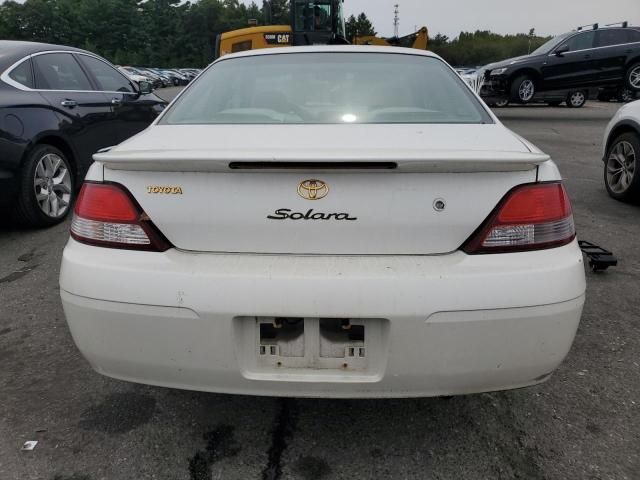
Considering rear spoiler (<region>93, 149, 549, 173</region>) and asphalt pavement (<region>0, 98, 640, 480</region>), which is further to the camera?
asphalt pavement (<region>0, 98, 640, 480</region>)

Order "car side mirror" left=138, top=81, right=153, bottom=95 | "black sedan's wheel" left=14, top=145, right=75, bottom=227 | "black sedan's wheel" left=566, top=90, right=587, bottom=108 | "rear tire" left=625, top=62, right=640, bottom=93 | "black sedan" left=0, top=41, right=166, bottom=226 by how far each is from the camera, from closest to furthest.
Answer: "black sedan" left=0, top=41, right=166, bottom=226, "black sedan's wheel" left=14, top=145, right=75, bottom=227, "car side mirror" left=138, top=81, right=153, bottom=95, "rear tire" left=625, top=62, right=640, bottom=93, "black sedan's wheel" left=566, top=90, right=587, bottom=108

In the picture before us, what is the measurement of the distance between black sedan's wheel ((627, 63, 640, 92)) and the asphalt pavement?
13.3 m

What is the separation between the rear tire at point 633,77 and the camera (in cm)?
1368

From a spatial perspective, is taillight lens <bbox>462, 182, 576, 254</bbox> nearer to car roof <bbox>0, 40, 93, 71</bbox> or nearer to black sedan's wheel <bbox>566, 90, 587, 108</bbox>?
car roof <bbox>0, 40, 93, 71</bbox>

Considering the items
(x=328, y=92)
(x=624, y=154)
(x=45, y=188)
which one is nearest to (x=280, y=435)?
(x=328, y=92)

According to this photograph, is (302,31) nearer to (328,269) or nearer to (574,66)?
(574,66)

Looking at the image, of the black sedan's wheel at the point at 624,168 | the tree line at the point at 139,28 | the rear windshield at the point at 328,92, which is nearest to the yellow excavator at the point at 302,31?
the black sedan's wheel at the point at 624,168

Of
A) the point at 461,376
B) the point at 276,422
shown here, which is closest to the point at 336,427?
the point at 276,422

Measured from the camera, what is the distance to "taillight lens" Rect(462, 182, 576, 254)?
5.68 ft

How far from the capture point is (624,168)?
5430 millimetres

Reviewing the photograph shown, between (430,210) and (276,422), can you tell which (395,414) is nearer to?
(276,422)

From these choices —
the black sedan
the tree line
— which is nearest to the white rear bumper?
the black sedan

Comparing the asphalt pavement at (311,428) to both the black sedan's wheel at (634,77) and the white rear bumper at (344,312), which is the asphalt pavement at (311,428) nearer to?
the white rear bumper at (344,312)

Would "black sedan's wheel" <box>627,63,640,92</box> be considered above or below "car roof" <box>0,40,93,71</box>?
below
